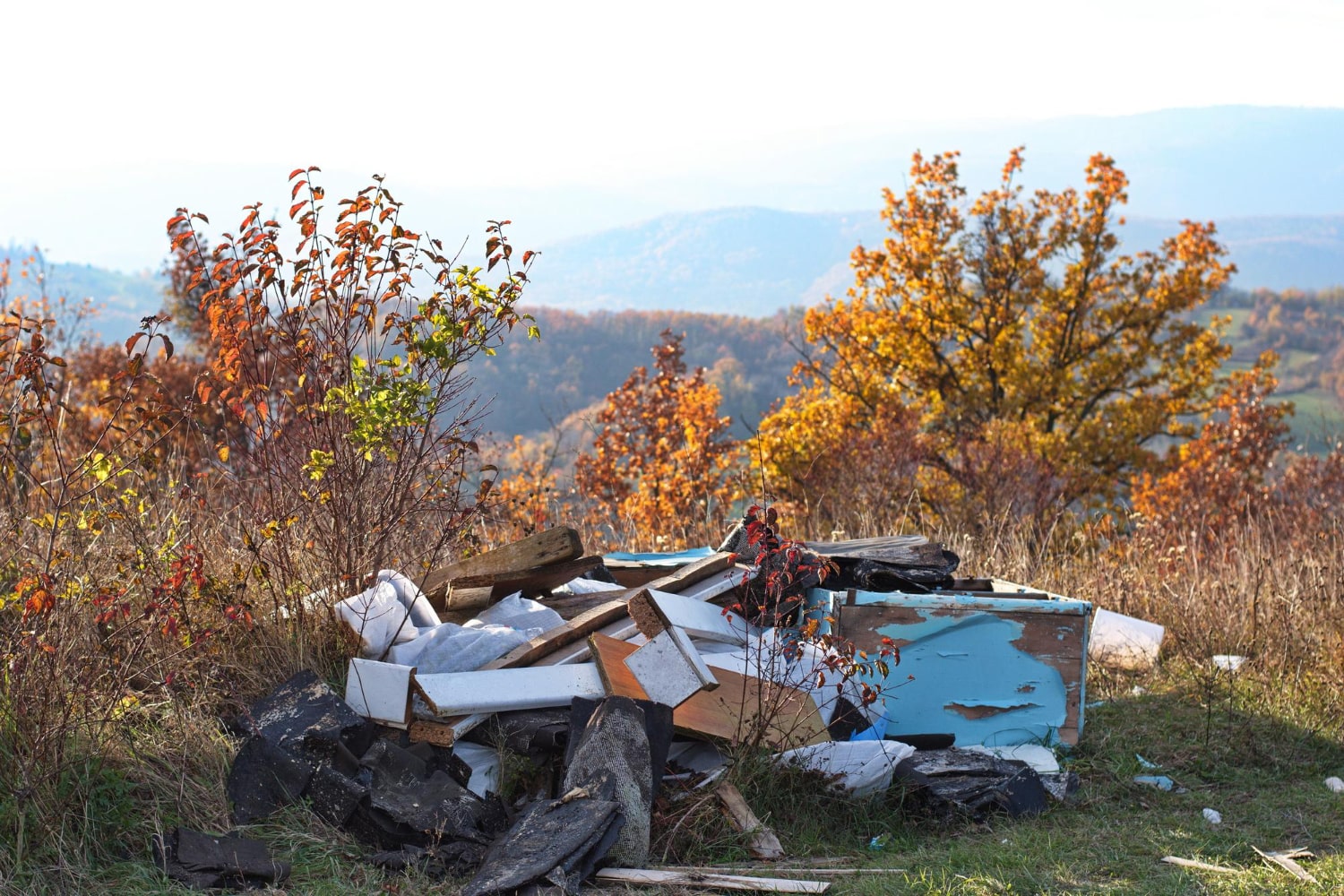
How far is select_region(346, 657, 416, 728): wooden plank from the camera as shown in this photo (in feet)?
14.4

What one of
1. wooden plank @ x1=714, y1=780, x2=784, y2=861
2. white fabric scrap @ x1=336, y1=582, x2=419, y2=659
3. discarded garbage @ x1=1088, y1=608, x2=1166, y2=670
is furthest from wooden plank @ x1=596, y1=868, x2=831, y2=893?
discarded garbage @ x1=1088, y1=608, x2=1166, y2=670

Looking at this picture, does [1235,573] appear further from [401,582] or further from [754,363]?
[754,363]

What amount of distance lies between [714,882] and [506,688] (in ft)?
4.05

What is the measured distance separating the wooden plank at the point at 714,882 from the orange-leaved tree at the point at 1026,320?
20346 mm

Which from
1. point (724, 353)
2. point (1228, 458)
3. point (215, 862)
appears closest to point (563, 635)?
point (215, 862)

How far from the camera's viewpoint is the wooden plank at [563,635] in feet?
15.6

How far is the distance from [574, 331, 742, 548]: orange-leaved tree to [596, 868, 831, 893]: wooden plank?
8.74 m

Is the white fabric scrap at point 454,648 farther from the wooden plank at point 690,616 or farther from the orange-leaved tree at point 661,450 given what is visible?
the orange-leaved tree at point 661,450

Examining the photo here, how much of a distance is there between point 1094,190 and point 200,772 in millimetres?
24614

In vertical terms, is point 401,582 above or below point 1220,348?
above

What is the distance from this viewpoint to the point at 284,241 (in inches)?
211

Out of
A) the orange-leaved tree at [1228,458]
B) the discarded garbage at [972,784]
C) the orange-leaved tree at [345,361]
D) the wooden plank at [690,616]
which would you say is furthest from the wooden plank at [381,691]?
the orange-leaved tree at [1228,458]

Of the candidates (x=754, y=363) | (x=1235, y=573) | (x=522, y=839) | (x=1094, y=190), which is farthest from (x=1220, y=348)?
(x=754, y=363)

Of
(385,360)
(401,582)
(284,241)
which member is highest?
(284,241)
